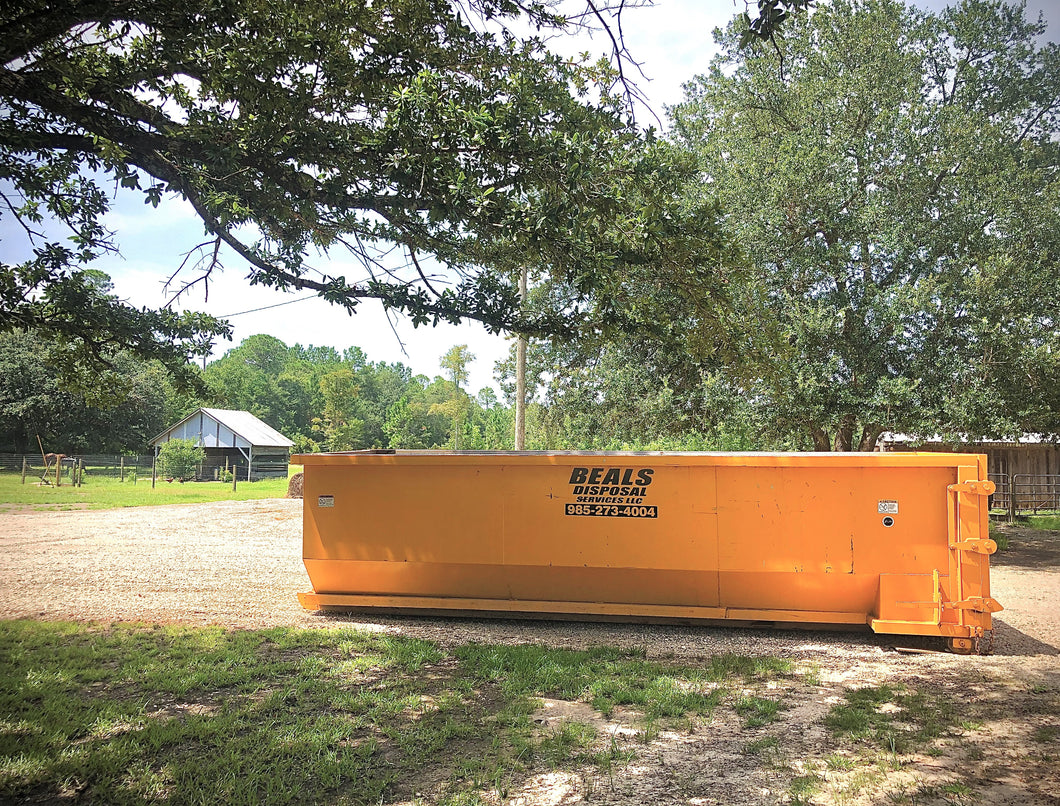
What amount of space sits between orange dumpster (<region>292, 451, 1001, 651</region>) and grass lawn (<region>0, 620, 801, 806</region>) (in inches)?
39.5

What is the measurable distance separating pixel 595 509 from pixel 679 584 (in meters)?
1.16

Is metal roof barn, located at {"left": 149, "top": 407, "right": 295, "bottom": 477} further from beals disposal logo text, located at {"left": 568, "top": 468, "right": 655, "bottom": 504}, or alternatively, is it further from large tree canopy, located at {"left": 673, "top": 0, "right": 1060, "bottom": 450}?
beals disposal logo text, located at {"left": 568, "top": 468, "right": 655, "bottom": 504}

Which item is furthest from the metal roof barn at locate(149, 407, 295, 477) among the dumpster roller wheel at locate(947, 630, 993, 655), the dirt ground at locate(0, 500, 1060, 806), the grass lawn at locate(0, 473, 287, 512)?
the dumpster roller wheel at locate(947, 630, 993, 655)

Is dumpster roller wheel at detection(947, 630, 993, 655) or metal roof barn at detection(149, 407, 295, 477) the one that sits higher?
metal roof barn at detection(149, 407, 295, 477)

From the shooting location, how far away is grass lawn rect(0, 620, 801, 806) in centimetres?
391

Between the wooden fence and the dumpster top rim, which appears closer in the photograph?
the dumpster top rim

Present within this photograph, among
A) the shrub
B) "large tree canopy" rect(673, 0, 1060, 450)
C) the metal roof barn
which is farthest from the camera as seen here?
the metal roof barn

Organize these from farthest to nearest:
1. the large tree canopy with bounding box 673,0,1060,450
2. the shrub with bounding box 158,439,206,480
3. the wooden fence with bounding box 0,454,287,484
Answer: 1. the shrub with bounding box 158,439,206,480
2. the wooden fence with bounding box 0,454,287,484
3. the large tree canopy with bounding box 673,0,1060,450

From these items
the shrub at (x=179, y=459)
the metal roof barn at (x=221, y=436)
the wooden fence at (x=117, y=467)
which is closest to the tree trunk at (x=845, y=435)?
the wooden fence at (x=117, y=467)

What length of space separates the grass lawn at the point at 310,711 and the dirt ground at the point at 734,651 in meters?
0.27

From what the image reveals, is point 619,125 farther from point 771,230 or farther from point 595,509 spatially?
point 771,230

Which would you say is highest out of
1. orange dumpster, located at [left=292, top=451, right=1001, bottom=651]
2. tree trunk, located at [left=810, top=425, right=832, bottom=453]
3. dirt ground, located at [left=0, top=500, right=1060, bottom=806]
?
tree trunk, located at [left=810, top=425, right=832, bottom=453]

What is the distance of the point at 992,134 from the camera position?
13.7 m

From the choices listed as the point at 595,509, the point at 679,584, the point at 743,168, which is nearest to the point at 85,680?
the point at 595,509
